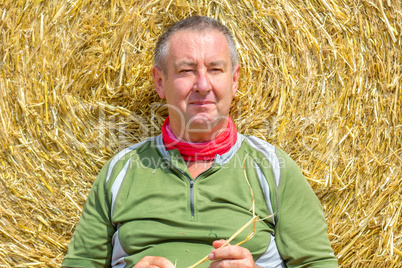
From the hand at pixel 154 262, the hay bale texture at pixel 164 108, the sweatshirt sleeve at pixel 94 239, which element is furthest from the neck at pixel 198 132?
the hand at pixel 154 262

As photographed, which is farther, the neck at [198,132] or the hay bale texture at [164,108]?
the hay bale texture at [164,108]

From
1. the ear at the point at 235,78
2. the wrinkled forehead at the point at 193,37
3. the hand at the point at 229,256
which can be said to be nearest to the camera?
the hand at the point at 229,256

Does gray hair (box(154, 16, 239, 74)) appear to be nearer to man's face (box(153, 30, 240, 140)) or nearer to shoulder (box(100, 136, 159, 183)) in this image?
man's face (box(153, 30, 240, 140))

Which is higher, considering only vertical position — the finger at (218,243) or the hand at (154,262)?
the finger at (218,243)

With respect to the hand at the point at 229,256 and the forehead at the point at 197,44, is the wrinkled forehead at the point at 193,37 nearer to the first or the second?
the forehead at the point at 197,44

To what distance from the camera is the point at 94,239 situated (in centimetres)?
155

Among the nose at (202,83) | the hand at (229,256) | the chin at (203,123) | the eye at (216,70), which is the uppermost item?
the eye at (216,70)

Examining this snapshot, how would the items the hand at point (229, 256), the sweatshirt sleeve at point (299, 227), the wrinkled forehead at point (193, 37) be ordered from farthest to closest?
the wrinkled forehead at point (193, 37)
the sweatshirt sleeve at point (299, 227)
the hand at point (229, 256)

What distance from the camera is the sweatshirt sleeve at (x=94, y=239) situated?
60.9 inches

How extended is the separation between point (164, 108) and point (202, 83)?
392 millimetres

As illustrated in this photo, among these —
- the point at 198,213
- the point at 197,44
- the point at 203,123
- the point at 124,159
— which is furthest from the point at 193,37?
the point at 198,213

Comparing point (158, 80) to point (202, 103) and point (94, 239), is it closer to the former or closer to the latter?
point (202, 103)

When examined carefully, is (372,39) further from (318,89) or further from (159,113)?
(159,113)

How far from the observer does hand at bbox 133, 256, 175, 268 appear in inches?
53.4
